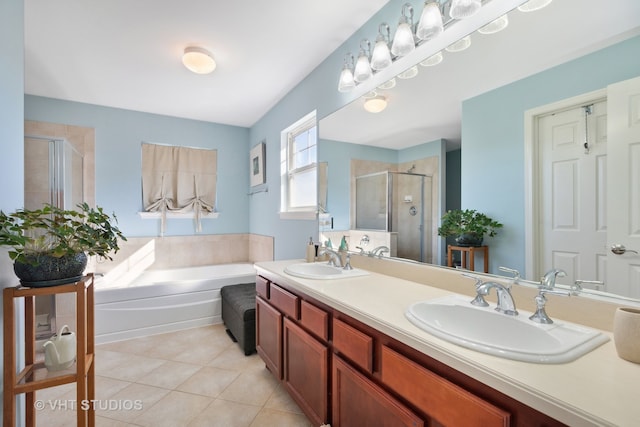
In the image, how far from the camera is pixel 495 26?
1231 mm

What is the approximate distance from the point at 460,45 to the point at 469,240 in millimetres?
917

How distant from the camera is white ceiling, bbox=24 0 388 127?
1831mm

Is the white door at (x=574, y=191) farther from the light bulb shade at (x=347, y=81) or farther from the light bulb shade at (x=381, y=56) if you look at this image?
the light bulb shade at (x=347, y=81)

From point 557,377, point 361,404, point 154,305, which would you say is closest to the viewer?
point 557,377

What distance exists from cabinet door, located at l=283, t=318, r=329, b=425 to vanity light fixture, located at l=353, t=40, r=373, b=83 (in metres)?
1.57

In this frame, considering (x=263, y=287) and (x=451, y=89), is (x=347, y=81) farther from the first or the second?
(x=263, y=287)

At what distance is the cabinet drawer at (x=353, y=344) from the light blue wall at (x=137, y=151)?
3.25 meters

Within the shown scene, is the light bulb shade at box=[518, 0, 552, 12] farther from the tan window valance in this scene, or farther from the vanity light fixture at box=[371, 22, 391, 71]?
the tan window valance

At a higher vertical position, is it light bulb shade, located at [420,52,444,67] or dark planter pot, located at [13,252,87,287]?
light bulb shade, located at [420,52,444,67]

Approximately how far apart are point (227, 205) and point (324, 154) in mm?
2280

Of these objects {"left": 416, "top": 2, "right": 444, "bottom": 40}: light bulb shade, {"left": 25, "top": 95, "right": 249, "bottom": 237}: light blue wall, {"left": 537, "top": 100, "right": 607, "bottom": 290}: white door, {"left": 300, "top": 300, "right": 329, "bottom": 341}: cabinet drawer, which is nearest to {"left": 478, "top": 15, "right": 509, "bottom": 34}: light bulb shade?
{"left": 416, "top": 2, "right": 444, "bottom": 40}: light bulb shade

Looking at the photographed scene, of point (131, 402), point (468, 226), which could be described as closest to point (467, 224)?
point (468, 226)

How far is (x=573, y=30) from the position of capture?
1.00 meters

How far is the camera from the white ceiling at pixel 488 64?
938mm
